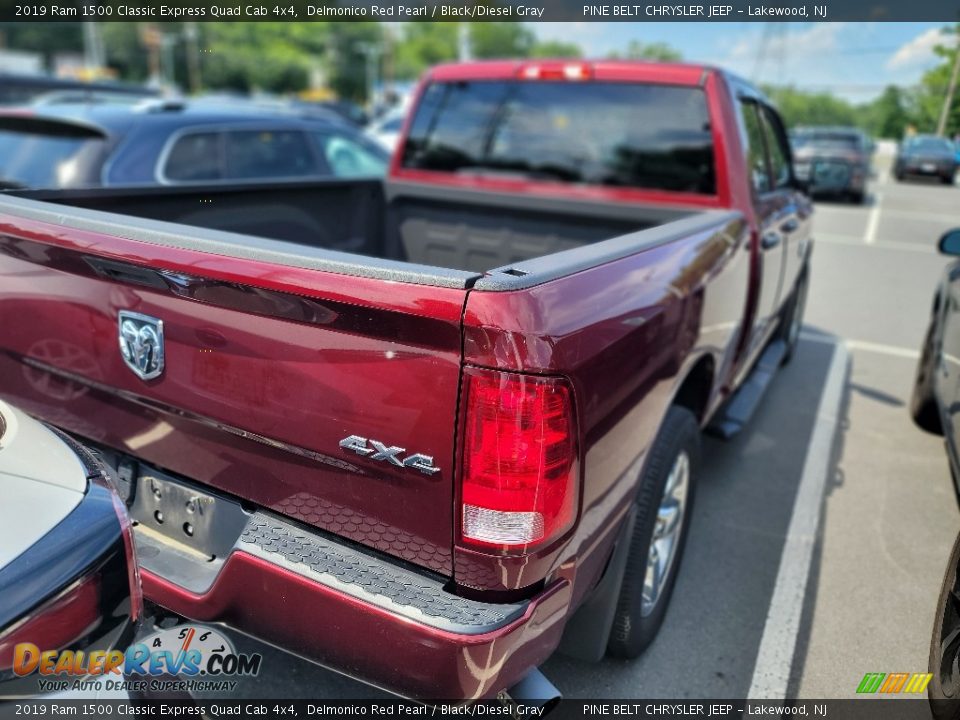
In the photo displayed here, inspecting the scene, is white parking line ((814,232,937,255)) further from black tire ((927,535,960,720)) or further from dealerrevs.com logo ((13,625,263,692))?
dealerrevs.com logo ((13,625,263,692))

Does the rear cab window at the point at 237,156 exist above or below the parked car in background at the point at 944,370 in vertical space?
above

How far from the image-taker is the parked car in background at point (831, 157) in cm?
514

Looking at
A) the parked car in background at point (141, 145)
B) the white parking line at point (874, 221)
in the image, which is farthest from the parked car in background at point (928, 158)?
the white parking line at point (874, 221)

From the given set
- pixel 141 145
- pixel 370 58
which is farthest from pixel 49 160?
pixel 370 58

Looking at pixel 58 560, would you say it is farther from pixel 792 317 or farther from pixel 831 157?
pixel 831 157

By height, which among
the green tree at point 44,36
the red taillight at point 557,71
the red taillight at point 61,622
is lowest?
the red taillight at point 61,622

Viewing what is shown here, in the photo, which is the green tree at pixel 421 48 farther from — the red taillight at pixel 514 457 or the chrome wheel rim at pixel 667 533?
the red taillight at pixel 514 457

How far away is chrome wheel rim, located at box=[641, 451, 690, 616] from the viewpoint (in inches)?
105

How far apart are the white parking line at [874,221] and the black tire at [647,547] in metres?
11.6

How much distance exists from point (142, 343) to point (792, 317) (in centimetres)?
496

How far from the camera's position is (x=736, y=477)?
4.18 meters

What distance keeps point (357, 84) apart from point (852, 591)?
8190 centimetres

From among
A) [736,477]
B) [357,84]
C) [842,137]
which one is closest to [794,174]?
[736,477]

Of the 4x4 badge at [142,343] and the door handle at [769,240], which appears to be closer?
the 4x4 badge at [142,343]
